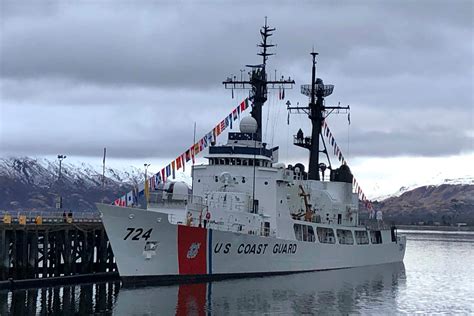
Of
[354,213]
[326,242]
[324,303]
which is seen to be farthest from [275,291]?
[354,213]

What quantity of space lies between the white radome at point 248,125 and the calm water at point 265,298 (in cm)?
864

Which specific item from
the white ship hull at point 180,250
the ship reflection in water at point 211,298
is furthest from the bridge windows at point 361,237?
the white ship hull at point 180,250

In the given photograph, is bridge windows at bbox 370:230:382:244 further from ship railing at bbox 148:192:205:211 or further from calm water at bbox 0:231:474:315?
ship railing at bbox 148:192:205:211

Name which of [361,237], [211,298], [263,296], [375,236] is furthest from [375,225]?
[211,298]

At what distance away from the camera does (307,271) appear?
46.4m

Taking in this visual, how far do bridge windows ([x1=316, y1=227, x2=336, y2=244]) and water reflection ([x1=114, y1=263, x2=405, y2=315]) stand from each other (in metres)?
2.89

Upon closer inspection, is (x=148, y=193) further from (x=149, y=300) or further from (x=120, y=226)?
(x=149, y=300)

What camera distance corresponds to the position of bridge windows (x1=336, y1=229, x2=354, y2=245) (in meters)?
→ 51.3

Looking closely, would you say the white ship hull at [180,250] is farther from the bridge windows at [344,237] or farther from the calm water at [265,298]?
the bridge windows at [344,237]

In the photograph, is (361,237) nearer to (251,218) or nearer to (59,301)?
(251,218)

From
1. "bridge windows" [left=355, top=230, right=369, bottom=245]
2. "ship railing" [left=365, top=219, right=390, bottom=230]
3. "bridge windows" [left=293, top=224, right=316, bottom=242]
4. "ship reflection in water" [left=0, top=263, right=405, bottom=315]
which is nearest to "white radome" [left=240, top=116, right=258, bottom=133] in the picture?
"bridge windows" [left=293, top=224, right=316, bottom=242]

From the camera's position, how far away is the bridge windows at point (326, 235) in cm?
4822

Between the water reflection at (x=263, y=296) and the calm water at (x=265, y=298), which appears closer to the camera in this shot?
the calm water at (x=265, y=298)

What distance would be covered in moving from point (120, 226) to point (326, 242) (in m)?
16.4
